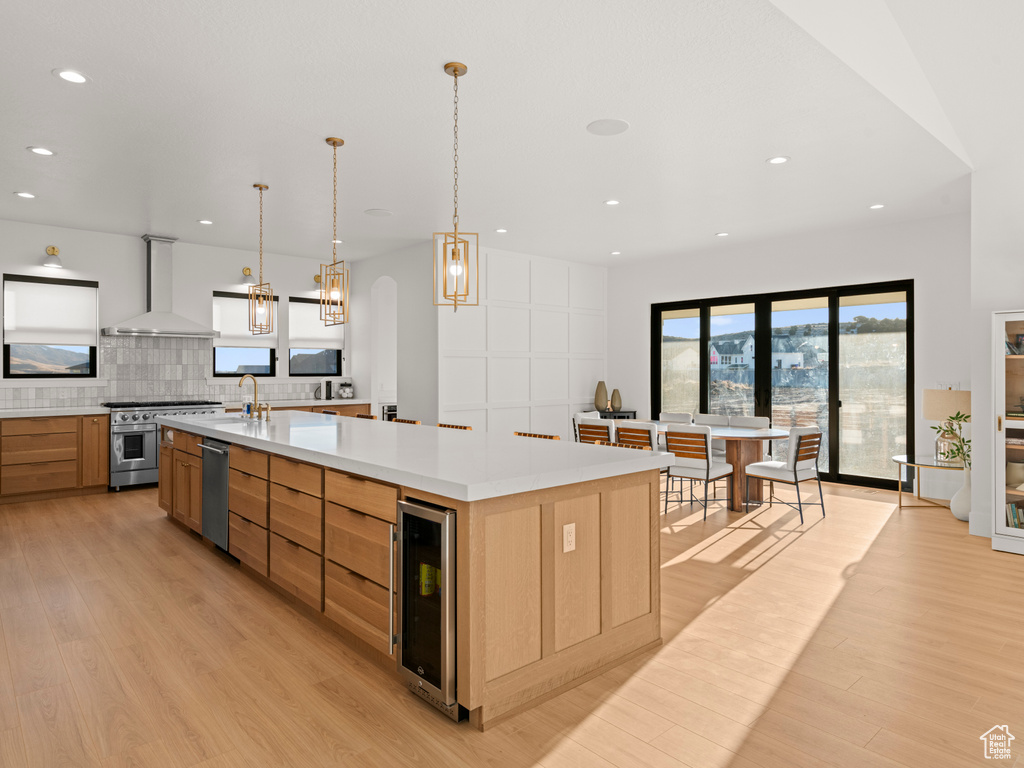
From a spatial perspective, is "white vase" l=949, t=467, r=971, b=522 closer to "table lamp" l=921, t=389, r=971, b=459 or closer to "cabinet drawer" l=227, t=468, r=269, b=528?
"table lamp" l=921, t=389, r=971, b=459

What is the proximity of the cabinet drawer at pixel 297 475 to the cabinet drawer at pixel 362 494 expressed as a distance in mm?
86

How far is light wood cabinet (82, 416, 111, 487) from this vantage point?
621 centimetres

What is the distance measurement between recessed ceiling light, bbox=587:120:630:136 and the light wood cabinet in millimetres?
5681

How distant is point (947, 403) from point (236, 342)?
7.67 m

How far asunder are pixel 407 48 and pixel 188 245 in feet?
18.3

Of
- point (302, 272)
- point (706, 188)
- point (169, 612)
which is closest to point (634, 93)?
point (706, 188)

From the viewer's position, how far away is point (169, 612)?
127 inches

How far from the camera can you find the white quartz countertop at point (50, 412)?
5.81 metres

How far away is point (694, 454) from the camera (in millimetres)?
5180

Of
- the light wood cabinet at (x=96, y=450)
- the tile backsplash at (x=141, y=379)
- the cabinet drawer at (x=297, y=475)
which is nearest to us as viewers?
the cabinet drawer at (x=297, y=475)

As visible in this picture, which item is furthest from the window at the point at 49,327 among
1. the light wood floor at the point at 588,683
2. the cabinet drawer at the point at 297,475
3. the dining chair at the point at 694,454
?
the dining chair at the point at 694,454

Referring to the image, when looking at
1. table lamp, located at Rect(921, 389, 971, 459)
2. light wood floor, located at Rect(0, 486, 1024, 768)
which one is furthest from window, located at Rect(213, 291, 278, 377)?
table lamp, located at Rect(921, 389, 971, 459)

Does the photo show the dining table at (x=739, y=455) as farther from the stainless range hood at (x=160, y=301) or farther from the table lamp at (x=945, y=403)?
the stainless range hood at (x=160, y=301)

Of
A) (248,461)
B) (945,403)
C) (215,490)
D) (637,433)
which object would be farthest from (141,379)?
(945,403)
